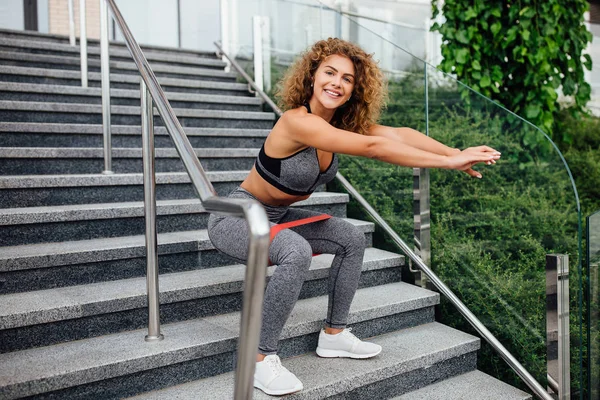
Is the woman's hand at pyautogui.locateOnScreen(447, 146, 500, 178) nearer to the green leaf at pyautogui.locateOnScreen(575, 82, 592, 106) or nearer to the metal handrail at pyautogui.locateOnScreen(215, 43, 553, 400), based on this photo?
the metal handrail at pyautogui.locateOnScreen(215, 43, 553, 400)

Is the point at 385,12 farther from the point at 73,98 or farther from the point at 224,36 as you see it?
the point at 73,98

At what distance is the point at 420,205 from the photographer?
117 inches

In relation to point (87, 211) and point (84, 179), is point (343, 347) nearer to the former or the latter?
point (87, 211)

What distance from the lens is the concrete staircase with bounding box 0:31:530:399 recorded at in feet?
6.26

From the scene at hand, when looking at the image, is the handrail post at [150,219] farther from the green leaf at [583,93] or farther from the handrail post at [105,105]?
the green leaf at [583,93]

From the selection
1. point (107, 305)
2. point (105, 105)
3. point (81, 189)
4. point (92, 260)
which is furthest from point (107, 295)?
point (105, 105)

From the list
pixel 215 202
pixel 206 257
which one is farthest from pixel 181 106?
pixel 215 202

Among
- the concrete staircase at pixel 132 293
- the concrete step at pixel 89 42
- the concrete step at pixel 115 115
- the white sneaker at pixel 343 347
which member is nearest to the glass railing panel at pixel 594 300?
the concrete staircase at pixel 132 293

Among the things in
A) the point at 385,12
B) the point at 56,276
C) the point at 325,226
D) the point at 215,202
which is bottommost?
the point at 56,276

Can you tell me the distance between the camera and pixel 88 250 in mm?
2279

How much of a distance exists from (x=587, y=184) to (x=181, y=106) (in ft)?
10.5

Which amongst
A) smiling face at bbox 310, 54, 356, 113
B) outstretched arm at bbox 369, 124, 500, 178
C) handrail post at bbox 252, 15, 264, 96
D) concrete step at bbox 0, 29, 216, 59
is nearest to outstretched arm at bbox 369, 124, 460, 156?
outstretched arm at bbox 369, 124, 500, 178

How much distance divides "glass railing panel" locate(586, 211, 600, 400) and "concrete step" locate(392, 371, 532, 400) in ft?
0.85

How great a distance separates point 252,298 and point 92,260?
1326 millimetres
